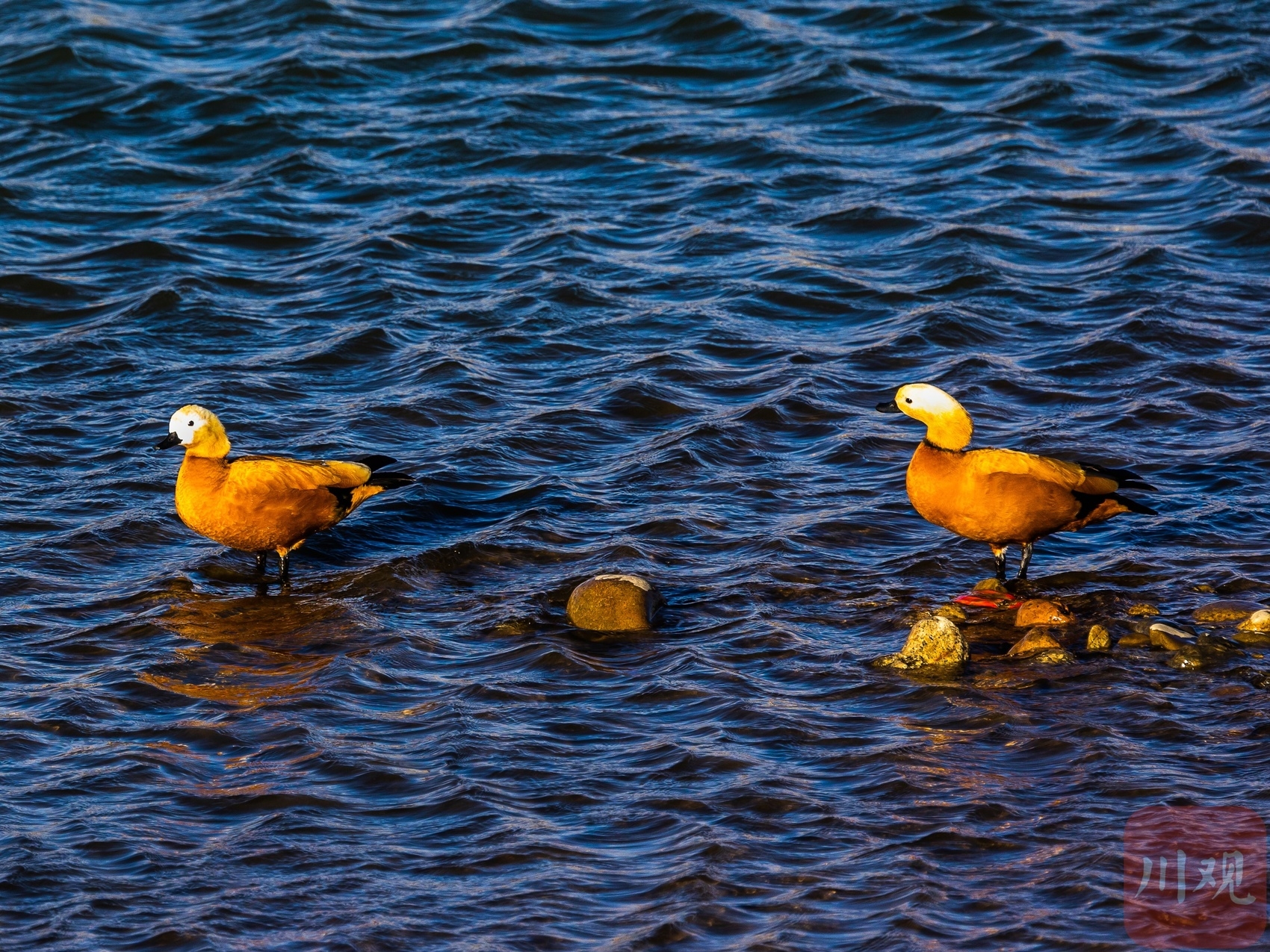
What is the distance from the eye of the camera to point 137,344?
12.6 m

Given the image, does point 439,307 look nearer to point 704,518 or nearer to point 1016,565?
point 704,518

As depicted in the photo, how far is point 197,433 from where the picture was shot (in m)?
9.41

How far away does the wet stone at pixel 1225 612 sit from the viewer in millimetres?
8305

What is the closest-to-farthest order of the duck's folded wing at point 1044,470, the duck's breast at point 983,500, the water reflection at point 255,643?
1. the water reflection at point 255,643
2. the duck's breast at point 983,500
3. the duck's folded wing at point 1044,470

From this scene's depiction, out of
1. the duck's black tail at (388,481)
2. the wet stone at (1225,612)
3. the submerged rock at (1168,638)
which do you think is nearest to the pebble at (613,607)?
the duck's black tail at (388,481)

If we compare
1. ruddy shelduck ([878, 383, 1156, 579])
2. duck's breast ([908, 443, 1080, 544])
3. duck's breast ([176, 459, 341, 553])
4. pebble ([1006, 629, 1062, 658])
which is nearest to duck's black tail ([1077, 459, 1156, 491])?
ruddy shelduck ([878, 383, 1156, 579])

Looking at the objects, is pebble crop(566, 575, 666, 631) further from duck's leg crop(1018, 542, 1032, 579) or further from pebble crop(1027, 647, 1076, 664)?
duck's leg crop(1018, 542, 1032, 579)

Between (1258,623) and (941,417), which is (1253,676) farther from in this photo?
(941,417)

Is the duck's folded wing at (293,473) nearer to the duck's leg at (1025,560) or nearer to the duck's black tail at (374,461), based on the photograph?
the duck's black tail at (374,461)

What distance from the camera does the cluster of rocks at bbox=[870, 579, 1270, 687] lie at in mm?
7883

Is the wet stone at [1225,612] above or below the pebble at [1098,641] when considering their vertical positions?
below

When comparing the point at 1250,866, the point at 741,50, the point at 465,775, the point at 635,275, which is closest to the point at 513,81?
the point at 741,50

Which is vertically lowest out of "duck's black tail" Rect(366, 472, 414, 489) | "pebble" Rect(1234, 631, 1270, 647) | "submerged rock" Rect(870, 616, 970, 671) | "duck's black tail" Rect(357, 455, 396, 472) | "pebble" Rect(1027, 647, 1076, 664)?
"pebble" Rect(1234, 631, 1270, 647)

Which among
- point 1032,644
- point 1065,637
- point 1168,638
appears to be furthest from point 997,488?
point 1168,638
